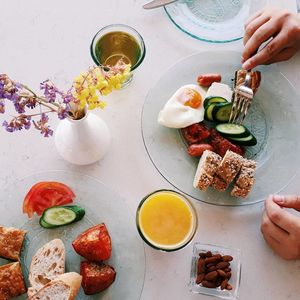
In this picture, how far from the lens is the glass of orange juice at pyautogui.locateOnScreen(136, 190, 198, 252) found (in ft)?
5.72

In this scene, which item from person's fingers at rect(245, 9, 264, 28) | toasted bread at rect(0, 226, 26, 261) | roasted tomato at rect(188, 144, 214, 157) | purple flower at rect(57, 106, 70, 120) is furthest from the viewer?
person's fingers at rect(245, 9, 264, 28)

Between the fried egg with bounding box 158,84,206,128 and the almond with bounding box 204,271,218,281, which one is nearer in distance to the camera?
the almond with bounding box 204,271,218,281

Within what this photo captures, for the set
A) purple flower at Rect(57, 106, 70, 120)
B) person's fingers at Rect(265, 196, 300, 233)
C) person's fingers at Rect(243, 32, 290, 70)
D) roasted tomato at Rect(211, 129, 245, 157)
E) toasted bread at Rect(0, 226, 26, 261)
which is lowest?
person's fingers at Rect(265, 196, 300, 233)

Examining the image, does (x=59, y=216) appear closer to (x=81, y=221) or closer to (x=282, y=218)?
(x=81, y=221)

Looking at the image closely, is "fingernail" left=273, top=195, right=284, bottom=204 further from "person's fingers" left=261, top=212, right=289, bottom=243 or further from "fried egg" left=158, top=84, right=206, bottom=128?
"fried egg" left=158, top=84, right=206, bottom=128

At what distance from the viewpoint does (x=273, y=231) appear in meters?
1.75

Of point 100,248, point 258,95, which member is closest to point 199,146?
point 258,95

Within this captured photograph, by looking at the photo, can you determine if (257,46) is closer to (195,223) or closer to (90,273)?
(195,223)

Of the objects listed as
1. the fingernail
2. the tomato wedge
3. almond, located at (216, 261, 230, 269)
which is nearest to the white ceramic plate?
the tomato wedge

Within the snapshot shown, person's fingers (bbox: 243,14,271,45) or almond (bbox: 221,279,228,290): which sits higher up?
person's fingers (bbox: 243,14,271,45)

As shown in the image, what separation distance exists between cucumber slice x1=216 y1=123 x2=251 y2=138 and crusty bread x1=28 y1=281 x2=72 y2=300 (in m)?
0.70

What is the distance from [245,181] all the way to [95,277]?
0.55 metres

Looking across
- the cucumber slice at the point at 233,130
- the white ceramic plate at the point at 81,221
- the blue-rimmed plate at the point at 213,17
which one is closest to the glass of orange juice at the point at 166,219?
the white ceramic plate at the point at 81,221

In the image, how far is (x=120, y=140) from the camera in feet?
6.20
